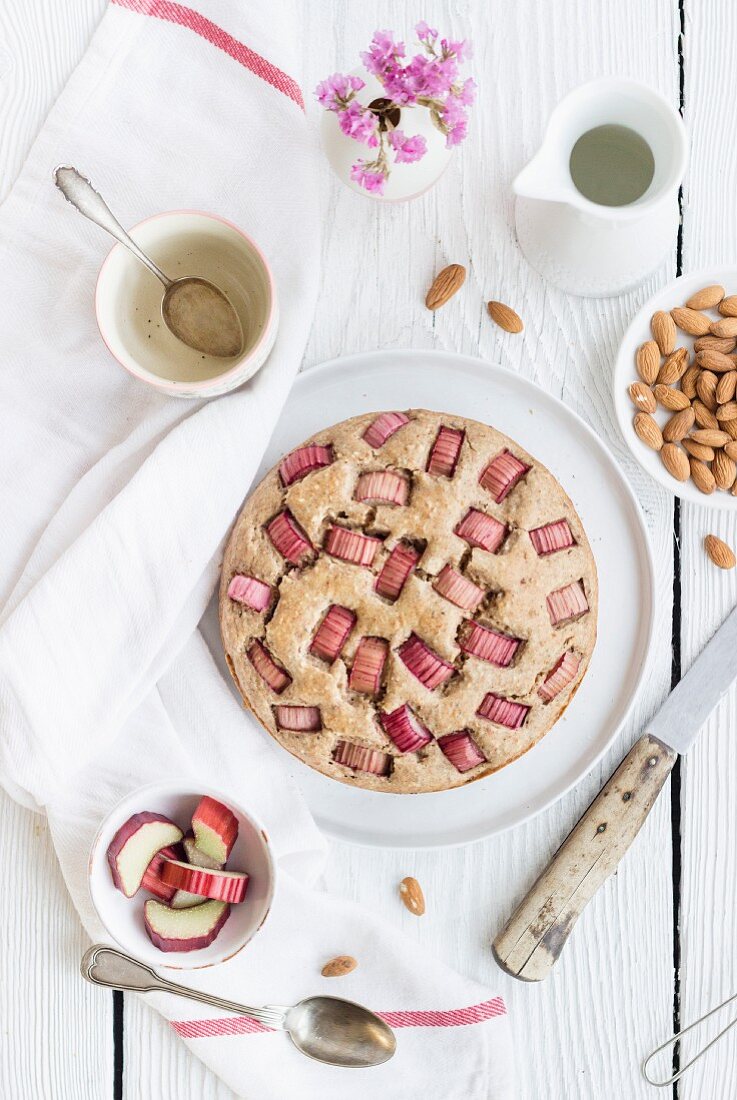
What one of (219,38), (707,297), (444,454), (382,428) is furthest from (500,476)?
(219,38)

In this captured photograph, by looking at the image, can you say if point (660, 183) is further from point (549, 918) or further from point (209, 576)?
point (549, 918)

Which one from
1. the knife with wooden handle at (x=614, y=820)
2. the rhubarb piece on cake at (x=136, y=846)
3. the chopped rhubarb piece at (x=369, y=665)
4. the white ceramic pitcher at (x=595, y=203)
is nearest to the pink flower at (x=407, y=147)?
the white ceramic pitcher at (x=595, y=203)

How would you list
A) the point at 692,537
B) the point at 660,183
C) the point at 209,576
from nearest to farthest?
1. the point at 660,183
2. the point at 209,576
3. the point at 692,537

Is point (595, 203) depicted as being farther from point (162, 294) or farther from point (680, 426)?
point (162, 294)

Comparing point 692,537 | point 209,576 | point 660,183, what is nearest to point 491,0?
point 660,183

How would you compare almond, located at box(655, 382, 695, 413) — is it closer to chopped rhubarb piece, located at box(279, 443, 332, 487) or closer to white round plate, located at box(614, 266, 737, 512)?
white round plate, located at box(614, 266, 737, 512)

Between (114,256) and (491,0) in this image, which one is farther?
(491,0)

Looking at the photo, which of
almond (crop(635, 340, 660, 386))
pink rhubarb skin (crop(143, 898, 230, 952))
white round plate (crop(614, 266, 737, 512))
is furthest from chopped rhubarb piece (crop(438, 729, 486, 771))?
almond (crop(635, 340, 660, 386))
